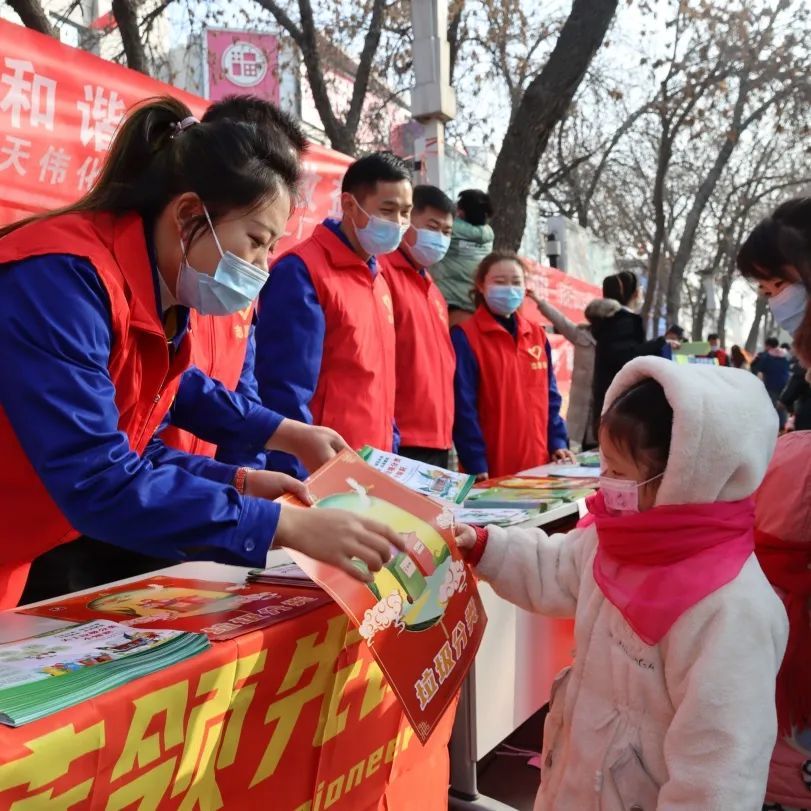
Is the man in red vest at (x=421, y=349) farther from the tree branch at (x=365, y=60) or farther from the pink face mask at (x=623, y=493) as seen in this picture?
the tree branch at (x=365, y=60)

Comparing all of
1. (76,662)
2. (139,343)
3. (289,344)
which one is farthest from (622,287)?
(76,662)

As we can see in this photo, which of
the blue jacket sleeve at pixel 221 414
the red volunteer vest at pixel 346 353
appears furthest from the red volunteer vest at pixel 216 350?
the blue jacket sleeve at pixel 221 414

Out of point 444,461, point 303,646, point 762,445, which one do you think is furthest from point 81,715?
point 444,461

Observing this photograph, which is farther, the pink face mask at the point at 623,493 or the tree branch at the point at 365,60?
the tree branch at the point at 365,60

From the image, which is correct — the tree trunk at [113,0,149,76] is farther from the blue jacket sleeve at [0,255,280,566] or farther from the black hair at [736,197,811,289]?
the blue jacket sleeve at [0,255,280,566]

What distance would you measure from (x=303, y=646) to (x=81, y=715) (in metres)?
0.42

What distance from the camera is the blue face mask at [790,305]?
185 centimetres

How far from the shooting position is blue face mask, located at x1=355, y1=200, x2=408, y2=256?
289cm

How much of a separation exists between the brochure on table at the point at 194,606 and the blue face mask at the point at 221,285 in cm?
52

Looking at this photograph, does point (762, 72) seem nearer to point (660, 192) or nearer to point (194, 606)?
point (660, 192)

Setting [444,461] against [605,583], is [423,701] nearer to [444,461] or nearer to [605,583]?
[605,583]

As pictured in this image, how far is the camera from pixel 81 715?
1.00 m

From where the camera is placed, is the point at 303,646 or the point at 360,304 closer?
the point at 303,646

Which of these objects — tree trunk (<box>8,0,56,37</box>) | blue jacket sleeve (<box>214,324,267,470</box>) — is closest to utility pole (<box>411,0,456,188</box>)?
tree trunk (<box>8,0,56,37</box>)
